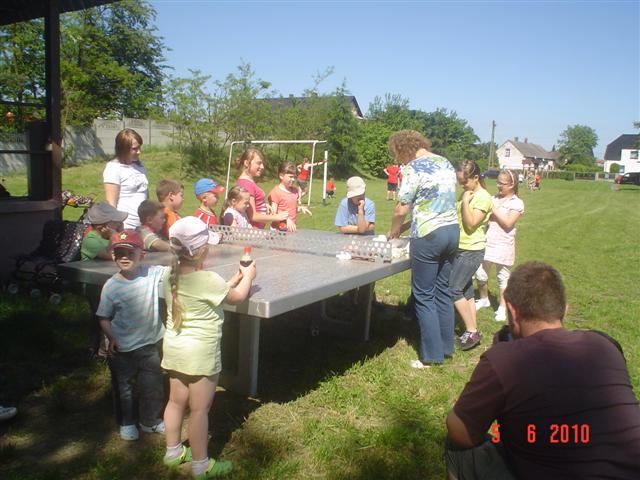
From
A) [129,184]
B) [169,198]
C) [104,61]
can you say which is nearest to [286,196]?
[169,198]

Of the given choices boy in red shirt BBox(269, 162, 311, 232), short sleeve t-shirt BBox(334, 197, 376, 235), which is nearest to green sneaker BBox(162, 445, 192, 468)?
boy in red shirt BBox(269, 162, 311, 232)

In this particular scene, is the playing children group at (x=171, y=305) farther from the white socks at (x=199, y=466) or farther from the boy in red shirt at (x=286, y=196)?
the boy in red shirt at (x=286, y=196)

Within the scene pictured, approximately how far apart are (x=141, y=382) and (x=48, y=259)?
3467mm

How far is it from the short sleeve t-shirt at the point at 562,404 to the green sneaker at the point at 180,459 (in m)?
1.62

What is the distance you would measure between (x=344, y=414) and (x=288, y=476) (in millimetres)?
860

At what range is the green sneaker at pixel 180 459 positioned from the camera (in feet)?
9.45

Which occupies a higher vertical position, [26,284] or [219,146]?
[219,146]

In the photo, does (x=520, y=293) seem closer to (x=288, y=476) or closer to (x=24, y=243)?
(x=288, y=476)

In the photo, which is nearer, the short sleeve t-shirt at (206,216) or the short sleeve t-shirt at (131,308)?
the short sleeve t-shirt at (131,308)

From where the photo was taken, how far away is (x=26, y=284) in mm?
6047

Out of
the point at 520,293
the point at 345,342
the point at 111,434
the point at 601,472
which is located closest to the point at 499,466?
the point at 601,472

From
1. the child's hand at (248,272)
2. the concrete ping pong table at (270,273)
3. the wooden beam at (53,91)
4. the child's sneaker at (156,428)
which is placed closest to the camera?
the child's hand at (248,272)

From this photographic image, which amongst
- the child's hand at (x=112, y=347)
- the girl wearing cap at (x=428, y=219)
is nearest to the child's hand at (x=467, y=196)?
the girl wearing cap at (x=428, y=219)

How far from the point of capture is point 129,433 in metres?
3.18
